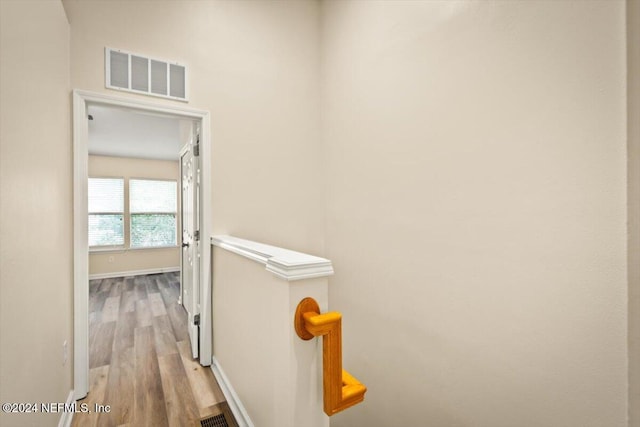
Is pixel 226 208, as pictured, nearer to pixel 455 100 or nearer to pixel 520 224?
pixel 455 100

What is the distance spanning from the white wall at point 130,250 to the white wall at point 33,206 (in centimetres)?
479

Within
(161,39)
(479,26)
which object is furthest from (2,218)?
(479,26)

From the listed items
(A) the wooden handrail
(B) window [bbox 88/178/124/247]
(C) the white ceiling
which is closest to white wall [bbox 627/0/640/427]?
(A) the wooden handrail

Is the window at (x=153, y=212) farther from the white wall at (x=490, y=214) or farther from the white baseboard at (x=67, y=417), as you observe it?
the white wall at (x=490, y=214)

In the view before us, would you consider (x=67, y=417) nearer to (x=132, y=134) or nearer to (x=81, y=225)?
(x=81, y=225)

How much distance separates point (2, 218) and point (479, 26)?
2.18m

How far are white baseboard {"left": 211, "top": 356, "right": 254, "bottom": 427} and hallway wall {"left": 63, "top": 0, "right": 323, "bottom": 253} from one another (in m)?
1.09

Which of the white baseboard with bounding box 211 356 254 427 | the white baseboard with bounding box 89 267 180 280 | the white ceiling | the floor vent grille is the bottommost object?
the white baseboard with bounding box 89 267 180 280

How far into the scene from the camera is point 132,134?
14.8ft

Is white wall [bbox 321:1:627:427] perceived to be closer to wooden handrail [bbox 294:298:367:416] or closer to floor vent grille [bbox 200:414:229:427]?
wooden handrail [bbox 294:298:367:416]

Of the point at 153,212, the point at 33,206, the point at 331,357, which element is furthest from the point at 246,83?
the point at 153,212

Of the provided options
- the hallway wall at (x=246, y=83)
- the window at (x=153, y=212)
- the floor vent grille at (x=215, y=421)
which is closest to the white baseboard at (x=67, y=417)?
the floor vent grille at (x=215, y=421)

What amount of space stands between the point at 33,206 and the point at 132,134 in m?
3.94

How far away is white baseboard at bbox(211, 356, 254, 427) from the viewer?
1.66 metres
